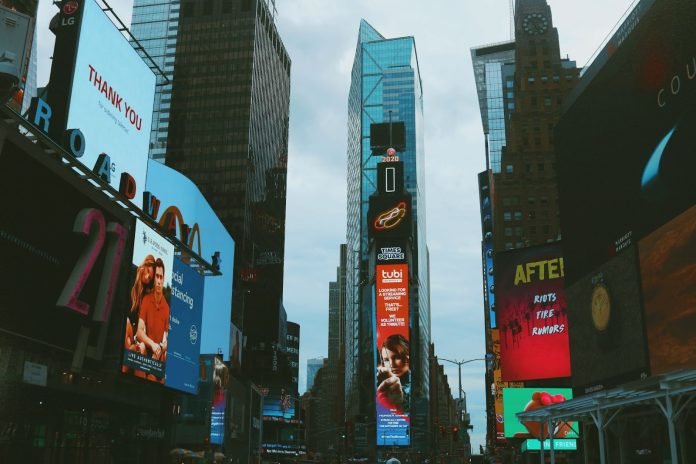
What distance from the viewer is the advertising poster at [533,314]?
184 feet

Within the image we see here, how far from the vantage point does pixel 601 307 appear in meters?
32.7

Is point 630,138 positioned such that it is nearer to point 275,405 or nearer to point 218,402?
point 218,402

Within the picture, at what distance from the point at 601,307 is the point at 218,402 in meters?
39.4

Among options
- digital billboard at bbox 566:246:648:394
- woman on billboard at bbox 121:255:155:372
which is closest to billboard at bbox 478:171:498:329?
digital billboard at bbox 566:246:648:394

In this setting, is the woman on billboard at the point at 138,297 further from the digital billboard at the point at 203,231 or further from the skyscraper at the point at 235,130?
the skyscraper at the point at 235,130

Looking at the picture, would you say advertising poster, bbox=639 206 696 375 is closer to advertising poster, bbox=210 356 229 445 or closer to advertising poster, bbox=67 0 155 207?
advertising poster, bbox=67 0 155 207

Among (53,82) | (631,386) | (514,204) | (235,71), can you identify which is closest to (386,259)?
(514,204)

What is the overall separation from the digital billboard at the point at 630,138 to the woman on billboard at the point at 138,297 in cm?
2199

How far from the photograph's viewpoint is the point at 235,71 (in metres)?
159

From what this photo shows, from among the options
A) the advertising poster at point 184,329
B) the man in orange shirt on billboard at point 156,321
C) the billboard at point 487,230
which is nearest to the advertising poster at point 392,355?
the billboard at point 487,230

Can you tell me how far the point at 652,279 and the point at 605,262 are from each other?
189 inches

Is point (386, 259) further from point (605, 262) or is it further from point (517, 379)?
point (605, 262)

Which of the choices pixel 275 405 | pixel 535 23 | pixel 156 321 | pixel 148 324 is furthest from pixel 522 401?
pixel 275 405

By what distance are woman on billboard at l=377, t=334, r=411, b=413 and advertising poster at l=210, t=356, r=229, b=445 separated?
57.9m
